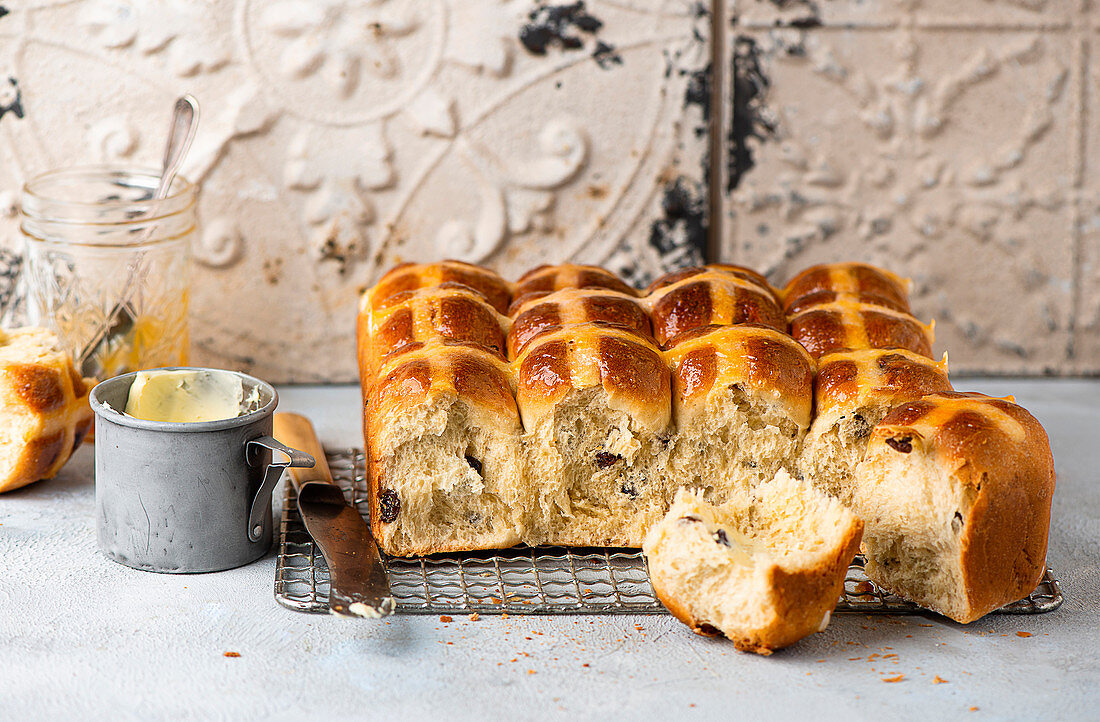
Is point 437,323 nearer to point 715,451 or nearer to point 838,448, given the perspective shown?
point 715,451

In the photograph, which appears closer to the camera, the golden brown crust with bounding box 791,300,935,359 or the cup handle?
the cup handle

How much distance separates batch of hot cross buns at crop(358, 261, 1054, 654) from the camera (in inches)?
47.7

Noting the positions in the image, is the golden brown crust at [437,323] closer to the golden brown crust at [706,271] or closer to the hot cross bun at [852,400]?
the golden brown crust at [706,271]

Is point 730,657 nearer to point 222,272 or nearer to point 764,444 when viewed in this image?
point 764,444

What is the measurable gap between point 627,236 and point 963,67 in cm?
74

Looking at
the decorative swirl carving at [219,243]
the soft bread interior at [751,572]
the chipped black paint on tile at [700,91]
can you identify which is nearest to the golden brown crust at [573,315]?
the soft bread interior at [751,572]

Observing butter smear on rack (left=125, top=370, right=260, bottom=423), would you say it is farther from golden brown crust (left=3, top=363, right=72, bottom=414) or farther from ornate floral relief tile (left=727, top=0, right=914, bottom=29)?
ornate floral relief tile (left=727, top=0, right=914, bottom=29)

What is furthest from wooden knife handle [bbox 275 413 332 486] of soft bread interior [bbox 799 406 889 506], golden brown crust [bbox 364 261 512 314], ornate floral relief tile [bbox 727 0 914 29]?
ornate floral relief tile [bbox 727 0 914 29]

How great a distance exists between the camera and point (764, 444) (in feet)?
4.59

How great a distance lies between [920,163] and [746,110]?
374 millimetres

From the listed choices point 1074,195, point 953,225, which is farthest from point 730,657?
point 1074,195

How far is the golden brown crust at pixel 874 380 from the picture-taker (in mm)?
1360

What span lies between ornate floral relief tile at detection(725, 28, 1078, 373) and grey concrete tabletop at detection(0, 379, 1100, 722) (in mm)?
911

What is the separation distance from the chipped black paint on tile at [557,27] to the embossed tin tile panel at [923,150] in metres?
0.29
